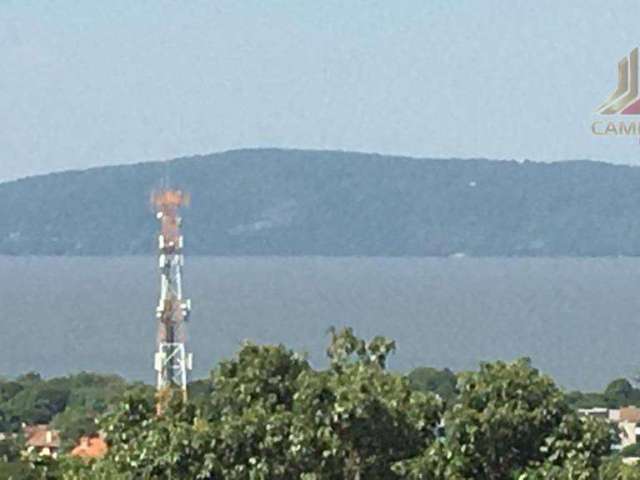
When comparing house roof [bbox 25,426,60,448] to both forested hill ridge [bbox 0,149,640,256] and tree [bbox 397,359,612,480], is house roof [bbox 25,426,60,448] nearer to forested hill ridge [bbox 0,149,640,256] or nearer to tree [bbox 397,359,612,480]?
tree [bbox 397,359,612,480]

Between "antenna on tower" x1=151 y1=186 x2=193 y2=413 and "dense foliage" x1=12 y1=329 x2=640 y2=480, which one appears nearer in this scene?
"dense foliage" x1=12 y1=329 x2=640 y2=480

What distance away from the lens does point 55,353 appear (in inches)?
2488

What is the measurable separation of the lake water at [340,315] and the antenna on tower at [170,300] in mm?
4381

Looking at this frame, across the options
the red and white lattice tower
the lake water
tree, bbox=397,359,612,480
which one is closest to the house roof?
the lake water

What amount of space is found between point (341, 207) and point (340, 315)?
7553 centimetres

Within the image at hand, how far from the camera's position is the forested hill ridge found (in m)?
146

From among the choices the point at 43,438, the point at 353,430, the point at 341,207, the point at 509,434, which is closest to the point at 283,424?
the point at 353,430

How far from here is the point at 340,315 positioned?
75.2 m

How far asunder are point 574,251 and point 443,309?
65812 millimetres

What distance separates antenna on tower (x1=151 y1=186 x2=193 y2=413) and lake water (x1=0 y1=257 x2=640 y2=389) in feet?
14.4

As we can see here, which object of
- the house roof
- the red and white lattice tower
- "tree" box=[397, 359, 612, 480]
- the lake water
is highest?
the lake water

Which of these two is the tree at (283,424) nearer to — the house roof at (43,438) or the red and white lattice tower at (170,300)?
the red and white lattice tower at (170,300)

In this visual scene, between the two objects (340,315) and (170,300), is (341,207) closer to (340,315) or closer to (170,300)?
(340,315)

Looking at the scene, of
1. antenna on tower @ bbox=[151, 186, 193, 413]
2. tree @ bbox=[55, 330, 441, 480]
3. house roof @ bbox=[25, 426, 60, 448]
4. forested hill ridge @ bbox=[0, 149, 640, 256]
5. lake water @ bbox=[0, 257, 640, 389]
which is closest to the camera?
tree @ bbox=[55, 330, 441, 480]
